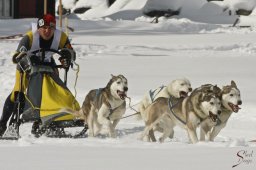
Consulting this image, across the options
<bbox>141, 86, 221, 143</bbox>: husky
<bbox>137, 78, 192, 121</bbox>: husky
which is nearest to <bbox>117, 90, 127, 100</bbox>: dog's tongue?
<bbox>141, 86, 221, 143</bbox>: husky

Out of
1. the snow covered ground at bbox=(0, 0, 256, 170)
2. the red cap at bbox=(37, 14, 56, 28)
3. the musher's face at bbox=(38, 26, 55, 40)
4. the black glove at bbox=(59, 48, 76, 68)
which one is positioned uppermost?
the red cap at bbox=(37, 14, 56, 28)

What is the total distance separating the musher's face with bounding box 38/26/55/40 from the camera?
8.15 metres

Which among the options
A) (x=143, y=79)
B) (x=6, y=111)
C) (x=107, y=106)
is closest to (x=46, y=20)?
(x=6, y=111)

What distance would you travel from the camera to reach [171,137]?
8883mm

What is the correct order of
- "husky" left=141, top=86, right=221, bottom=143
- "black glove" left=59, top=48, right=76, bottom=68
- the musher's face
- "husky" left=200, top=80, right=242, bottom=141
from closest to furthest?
"husky" left=141, top=86, right=221, bottom=143 → "husky" left=200, top=80, right=242, bottom=141 → the musher's face → "black glove" left=59, top=48, right=76, bottom=68

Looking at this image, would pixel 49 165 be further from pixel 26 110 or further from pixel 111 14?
pixel 111 14

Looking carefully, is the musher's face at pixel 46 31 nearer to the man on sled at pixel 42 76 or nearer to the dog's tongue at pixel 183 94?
the man on sled at pixel 42 76

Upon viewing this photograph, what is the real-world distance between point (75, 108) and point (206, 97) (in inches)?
60.3

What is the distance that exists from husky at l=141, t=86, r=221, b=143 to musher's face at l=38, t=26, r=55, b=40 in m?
1.45

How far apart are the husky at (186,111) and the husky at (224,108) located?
11 centimetres

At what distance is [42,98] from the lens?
8.04 meters

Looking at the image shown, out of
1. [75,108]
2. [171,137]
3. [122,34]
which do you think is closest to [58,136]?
[75,108]

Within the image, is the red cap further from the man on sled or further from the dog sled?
the dog sled

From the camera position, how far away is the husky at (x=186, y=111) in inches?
302
